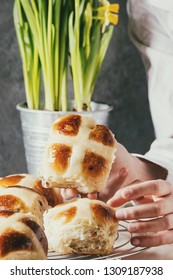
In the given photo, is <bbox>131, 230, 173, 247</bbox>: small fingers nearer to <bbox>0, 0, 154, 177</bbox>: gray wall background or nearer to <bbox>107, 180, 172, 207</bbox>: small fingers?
<bbox>107, 180, 172, 207</bbox>: small fingers

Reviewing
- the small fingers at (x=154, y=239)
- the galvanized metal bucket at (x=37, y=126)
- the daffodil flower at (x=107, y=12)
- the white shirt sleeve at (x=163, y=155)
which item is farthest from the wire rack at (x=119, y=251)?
the daffodil flower at (x=107, y=12)

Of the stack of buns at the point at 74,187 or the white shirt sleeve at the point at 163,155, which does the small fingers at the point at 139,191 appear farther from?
the white shirt sleeve at the point at 163,155

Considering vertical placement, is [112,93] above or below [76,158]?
below

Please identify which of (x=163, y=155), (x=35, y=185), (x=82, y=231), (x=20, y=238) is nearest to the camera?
(x=20, y=238)

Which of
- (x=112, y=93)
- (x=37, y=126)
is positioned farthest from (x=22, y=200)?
(x=112, y=93)

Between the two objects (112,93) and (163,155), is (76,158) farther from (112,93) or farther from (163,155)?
(112,93)

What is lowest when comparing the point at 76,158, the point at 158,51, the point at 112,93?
the point at 112,93
